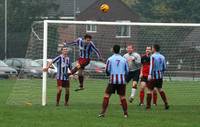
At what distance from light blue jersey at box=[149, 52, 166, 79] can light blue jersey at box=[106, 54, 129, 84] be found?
9.32 ft

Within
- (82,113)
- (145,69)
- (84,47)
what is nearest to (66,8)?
(145,69)

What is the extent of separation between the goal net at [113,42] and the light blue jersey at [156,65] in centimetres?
→ 343

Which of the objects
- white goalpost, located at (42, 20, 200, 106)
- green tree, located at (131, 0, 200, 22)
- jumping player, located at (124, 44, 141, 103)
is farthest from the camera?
green tree, located at (131, 0, 200, 22)

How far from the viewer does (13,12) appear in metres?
71.0

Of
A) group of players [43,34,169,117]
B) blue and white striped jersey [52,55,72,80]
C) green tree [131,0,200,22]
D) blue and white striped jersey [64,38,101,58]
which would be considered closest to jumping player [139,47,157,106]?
group of players [43,34,169,117]

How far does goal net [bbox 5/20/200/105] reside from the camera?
2602 centimetres

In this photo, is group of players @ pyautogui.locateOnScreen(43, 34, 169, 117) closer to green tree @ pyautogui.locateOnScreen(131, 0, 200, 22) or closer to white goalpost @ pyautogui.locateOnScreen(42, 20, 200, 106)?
white goalpost @ pyautogui.locateOnScreen(42, 20, 200, 106)

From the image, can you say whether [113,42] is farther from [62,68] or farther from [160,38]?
[62,68]

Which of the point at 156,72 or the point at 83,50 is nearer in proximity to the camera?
the point at 156,72

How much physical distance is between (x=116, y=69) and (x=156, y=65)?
304cm

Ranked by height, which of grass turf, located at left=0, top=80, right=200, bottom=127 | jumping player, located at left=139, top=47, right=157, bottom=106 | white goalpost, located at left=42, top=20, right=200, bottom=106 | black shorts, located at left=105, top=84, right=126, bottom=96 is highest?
white goalpost, located at left=42, top=20, right=200, bottom=106

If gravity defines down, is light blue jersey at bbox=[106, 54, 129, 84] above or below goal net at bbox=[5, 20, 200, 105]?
below

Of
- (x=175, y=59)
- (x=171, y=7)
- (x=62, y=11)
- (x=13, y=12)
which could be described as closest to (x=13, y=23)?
(x=13, y=12)

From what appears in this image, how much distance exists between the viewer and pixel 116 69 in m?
19.2
